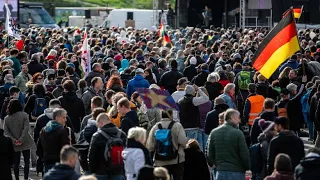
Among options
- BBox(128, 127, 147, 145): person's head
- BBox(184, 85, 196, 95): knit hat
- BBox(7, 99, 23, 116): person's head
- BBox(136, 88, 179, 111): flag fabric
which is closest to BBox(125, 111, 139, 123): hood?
BBox(136, 88, 179, 111): flag fabric

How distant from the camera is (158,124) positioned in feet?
45.4

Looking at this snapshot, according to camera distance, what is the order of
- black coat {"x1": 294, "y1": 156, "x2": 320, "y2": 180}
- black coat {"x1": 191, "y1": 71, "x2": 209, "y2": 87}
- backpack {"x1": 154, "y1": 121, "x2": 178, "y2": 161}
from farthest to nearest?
black coat {"x1": 191, "y1": 71, "x2": 209, "y2": 87}, backpack {"x1": 154, "y1": 121, "x2": 178, "y2": 161}, black coat {"x1": 294, "y1": 156, "x2": 320, "y2": 180}

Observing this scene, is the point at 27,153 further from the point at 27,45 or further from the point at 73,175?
the point at 27,45

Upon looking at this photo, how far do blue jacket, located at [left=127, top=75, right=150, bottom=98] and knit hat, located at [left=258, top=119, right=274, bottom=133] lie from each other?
18.8 ft

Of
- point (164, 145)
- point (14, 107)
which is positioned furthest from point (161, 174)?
point (14, 107)

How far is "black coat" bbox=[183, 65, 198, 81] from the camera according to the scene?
76.8 ft

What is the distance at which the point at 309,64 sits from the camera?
920 inches

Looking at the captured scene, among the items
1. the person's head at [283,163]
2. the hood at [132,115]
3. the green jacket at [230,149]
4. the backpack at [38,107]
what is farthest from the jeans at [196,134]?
the person's head at [283,163]

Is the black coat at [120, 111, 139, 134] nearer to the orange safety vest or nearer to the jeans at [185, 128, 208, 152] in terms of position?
the jeans at [185, 128, 208, 152]

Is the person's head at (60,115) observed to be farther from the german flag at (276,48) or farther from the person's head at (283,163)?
the german flag at (276,48)

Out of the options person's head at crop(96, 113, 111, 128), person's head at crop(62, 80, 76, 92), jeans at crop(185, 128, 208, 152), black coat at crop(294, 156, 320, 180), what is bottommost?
jeans at crop(185, 128, 208, 152)

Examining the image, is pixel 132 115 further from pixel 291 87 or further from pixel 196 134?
pixel 291 87

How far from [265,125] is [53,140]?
276 cm

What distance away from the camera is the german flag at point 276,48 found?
16.8 metres
